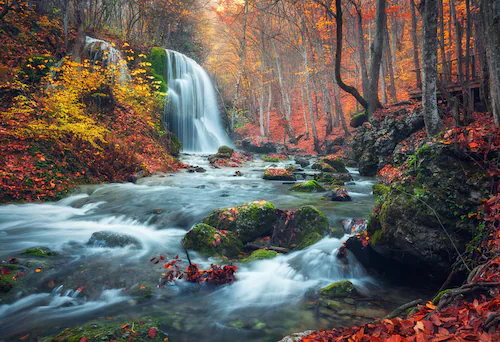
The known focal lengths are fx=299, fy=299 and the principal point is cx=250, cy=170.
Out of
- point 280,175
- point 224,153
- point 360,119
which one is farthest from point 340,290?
point 224,153

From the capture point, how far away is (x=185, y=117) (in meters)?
24.0

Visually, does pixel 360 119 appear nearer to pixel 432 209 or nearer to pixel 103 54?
pixel 432 209

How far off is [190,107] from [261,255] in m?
21.1

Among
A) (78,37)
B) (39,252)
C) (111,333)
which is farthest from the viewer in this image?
(78,37)

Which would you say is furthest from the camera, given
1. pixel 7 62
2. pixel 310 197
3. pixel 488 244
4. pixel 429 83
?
pixel 7 62

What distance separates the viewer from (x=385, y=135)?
44.1 feet

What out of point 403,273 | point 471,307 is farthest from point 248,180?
point 471,307

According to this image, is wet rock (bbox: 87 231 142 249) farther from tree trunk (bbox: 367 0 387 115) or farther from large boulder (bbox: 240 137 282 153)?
large boulder (bbox: 240 137 282 153)

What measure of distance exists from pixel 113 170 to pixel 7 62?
6713 mm

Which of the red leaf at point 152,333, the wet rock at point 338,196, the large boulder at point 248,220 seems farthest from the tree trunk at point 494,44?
the red leaf at point 152,333

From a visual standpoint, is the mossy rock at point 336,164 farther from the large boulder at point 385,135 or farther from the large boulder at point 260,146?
the large boulder at point 260,146

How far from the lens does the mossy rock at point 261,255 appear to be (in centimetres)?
562

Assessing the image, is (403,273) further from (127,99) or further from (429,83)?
(127,99)

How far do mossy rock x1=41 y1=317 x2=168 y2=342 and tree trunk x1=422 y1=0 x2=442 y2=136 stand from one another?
→ 30.1 feet
